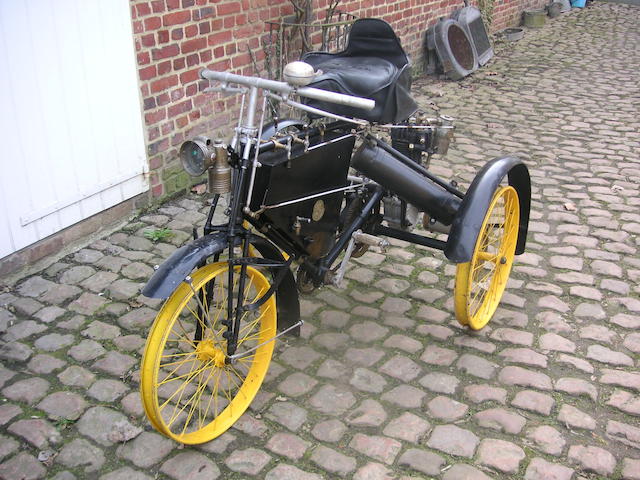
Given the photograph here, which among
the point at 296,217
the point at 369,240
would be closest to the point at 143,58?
the point at 296,217

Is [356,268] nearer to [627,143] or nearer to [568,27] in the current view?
[627,143]

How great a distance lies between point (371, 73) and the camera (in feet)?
12.2

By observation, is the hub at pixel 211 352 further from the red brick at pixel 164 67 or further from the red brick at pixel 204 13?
the red brick at pixel 204 13

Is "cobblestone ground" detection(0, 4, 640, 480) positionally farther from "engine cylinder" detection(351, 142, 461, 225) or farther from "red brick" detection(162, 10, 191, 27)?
"red brick" detection(162, 10, 191, 27)

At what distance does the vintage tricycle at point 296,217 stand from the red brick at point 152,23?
4.55ft

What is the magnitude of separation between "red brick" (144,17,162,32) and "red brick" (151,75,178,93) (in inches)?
14.4

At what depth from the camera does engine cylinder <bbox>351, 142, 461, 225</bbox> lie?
3.53m

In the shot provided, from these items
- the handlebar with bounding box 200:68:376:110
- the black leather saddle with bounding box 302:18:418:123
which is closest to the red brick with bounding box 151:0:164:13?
the black leather saddle with bounding box 302:18:418:123

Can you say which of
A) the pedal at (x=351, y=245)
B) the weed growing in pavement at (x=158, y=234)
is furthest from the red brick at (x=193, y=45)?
the pedal at (x=351, y=245)

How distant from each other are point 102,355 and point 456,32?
712 cm

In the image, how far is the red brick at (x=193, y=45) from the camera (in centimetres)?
518

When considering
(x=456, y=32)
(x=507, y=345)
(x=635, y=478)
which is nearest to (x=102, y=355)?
(x=507, y=345)

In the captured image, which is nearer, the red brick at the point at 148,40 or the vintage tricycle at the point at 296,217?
the vintage tricycle at the point at 296,217

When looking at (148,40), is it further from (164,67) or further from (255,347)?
(255,347)
